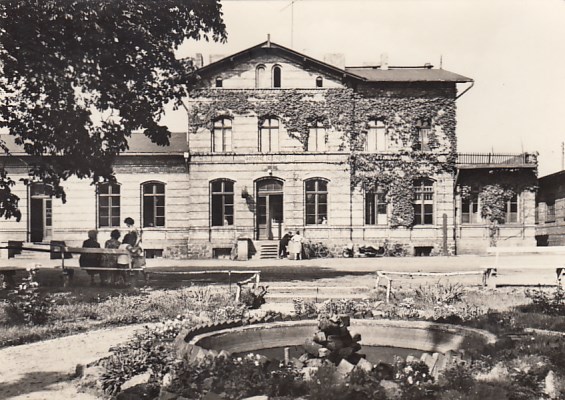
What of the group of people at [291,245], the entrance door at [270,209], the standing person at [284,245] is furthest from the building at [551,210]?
Answer: the entrance door at [270,209]

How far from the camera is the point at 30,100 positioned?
15242 millimetres

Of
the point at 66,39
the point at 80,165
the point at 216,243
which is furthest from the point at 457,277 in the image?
the point at 216,243

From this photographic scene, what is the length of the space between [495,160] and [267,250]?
13.1 metres

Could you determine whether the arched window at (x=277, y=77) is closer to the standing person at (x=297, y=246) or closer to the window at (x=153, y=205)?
the window at (x=153, y=205)

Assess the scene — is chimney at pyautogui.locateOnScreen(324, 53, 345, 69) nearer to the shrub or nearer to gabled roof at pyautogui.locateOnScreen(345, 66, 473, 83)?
gabled roof at pyautogui.locateOnScreen(345, 66, 473, 83)

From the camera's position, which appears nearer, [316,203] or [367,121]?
[316,203]

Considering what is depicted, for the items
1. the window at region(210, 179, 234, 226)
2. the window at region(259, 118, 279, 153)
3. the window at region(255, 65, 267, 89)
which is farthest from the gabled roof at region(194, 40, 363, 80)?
the window at region(210, 179, 234, 226)

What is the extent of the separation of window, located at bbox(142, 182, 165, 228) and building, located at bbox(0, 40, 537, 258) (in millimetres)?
52

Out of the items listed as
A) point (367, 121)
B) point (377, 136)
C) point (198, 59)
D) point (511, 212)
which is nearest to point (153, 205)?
point (198, 59)

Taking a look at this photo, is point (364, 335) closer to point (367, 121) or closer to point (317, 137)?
point (317, 137)

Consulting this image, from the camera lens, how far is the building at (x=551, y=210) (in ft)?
101

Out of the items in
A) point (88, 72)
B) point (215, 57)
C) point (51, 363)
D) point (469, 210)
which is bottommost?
point (51, 363)

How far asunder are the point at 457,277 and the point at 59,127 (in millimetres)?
12141

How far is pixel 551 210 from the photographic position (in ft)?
106
